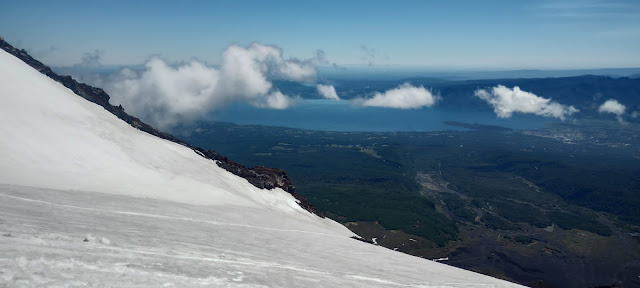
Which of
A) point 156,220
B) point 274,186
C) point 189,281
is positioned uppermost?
point 189,281

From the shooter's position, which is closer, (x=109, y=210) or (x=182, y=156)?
(x=109, y=210)

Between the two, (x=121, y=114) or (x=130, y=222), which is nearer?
(x=130, y=222)

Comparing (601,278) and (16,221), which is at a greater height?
(16,221)

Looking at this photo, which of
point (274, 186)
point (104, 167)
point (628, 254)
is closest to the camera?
point (104, 167)

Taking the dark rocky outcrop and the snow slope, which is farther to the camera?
the dark rocky outcrop

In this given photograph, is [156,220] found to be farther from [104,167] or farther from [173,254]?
[104,167]

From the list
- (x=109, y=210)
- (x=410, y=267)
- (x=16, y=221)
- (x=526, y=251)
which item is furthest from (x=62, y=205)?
(x=526, y=251)

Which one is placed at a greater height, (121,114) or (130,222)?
(121,114)

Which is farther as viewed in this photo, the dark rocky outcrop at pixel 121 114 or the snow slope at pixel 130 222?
the dark rocky outcrop at pixel 121 114
